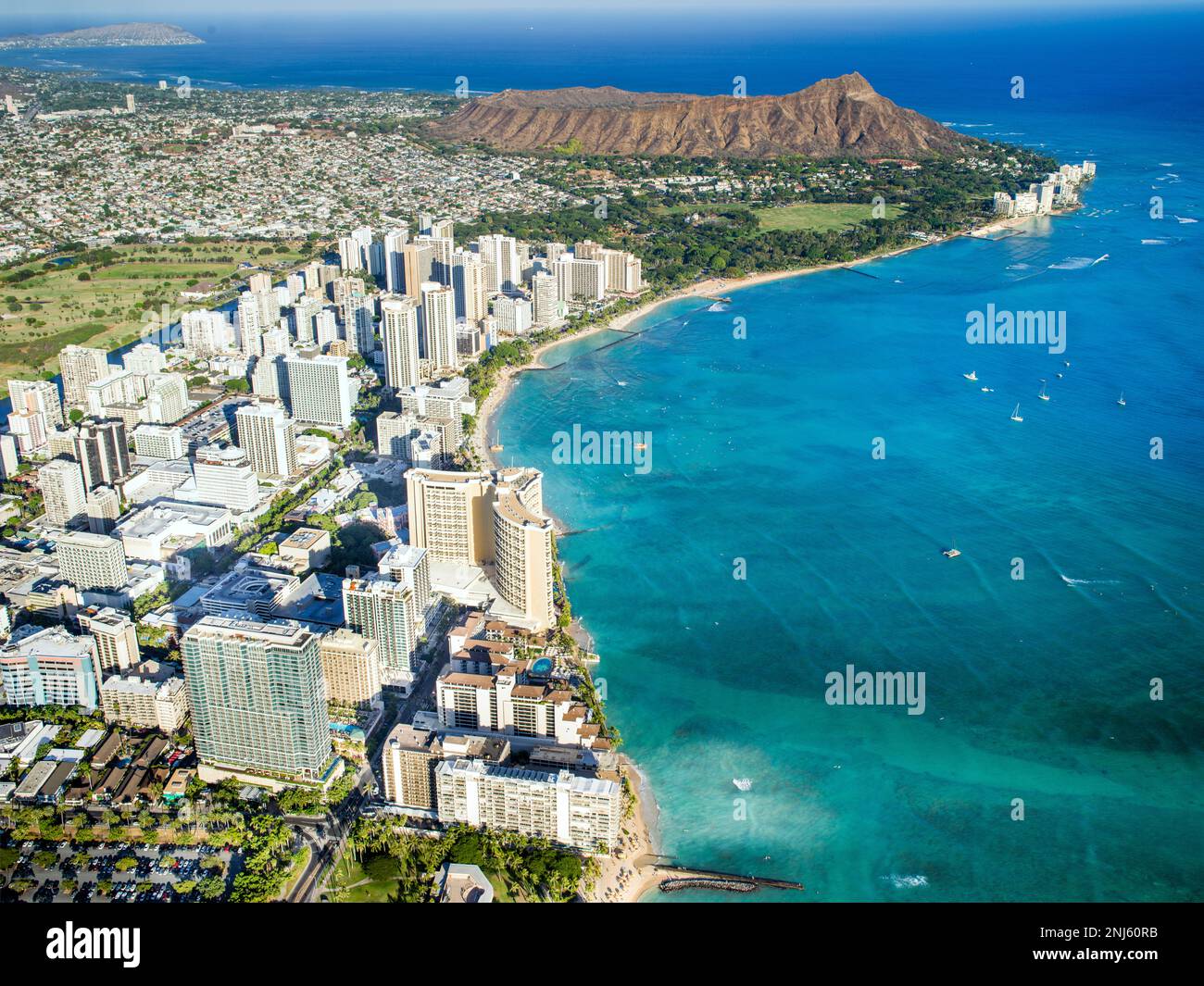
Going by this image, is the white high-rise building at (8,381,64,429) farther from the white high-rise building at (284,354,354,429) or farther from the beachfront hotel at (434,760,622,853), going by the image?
the beachfront hotel at (434,760,622,853)

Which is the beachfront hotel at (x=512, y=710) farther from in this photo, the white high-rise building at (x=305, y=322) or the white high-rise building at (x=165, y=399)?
the white high-rise building at (x=305, y=322)

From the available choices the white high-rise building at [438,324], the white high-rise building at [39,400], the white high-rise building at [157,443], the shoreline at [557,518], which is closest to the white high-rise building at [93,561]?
the white high-rise building at [157,443]

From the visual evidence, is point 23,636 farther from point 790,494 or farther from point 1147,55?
point 1147,55

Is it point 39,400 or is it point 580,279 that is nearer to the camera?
point 39,400

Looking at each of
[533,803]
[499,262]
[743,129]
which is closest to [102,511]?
[533,803]

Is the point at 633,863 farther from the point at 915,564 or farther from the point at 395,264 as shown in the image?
the point at 395,264

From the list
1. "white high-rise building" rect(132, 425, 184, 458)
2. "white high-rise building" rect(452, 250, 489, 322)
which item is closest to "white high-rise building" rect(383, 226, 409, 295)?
"white high-rise building" rect(452, 250, 489, 322)
